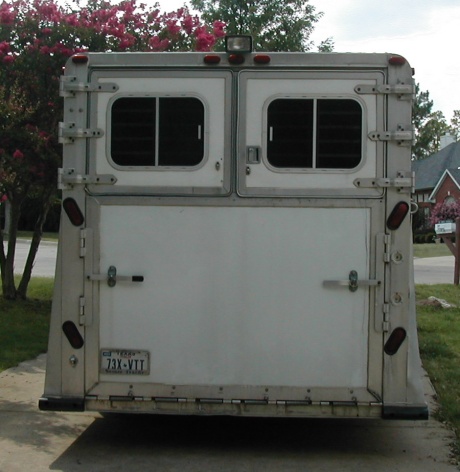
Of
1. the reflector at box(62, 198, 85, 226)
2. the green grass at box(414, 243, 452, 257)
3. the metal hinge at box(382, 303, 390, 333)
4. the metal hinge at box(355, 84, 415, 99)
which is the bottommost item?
the green grass at box(414, 243, 452, 257)

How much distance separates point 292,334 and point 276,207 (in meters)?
0.84

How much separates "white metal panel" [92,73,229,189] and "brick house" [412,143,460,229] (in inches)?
2161

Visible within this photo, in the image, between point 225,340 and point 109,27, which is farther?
point 109,27

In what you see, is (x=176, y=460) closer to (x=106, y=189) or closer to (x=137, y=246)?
(x=137, y=246)

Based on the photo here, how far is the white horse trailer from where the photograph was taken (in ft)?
19.3

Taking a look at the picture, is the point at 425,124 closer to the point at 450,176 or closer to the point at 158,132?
the point at 450,176

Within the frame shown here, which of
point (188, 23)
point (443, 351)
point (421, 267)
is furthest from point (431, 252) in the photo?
point (443, 351)

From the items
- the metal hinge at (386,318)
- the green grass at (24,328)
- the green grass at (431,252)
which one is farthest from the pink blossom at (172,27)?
the green grass at (431,252)

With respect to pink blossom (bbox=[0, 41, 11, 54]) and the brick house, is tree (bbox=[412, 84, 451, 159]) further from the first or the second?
pink blossom (bbox=[0, 41, 11, 54])

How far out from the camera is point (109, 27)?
1289 cm

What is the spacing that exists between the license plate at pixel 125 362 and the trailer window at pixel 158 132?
49.2 inches

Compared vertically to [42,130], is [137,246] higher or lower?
lower

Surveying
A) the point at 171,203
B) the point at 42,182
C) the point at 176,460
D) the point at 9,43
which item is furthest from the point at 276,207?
the point at 9,43

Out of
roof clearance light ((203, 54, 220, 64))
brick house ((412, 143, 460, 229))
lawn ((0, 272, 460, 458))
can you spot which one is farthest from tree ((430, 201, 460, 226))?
roof clearance light ((203, 54, 220, 64))
